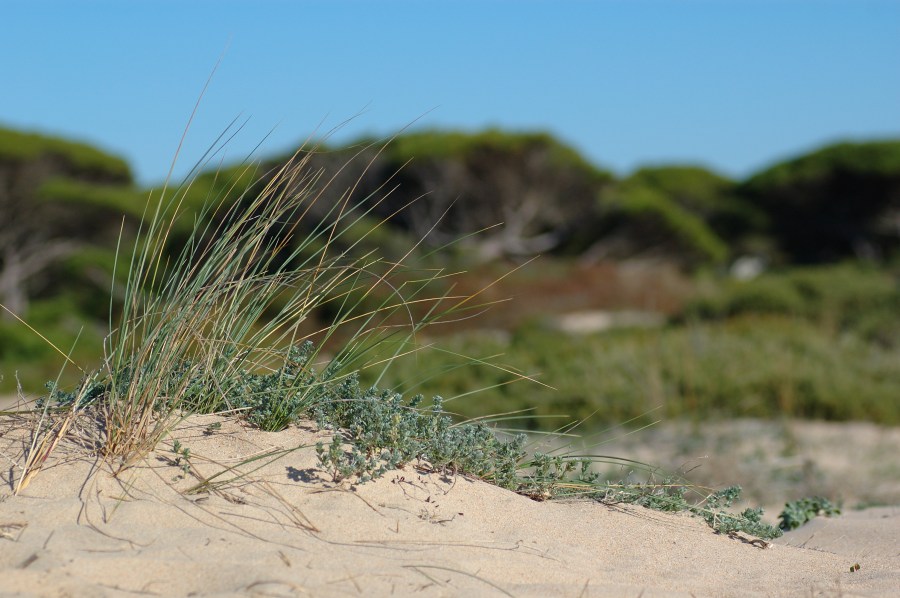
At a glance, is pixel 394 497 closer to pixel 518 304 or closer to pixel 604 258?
pixel 518 304

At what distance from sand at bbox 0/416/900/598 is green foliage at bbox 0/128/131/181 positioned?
27.0 metres

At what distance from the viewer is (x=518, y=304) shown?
18375 millimetres

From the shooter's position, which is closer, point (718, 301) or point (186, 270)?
point (186, 270)

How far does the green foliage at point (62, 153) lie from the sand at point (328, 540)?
88.5 ft

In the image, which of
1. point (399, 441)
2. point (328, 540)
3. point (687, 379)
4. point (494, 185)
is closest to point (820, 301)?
point (687, 379)

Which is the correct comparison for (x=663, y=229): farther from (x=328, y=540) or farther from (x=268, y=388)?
(x=328, y=540)

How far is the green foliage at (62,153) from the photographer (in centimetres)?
2750

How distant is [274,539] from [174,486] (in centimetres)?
42

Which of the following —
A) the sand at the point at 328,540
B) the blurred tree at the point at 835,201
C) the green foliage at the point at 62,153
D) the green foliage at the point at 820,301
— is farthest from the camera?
the blurred tree at the point at 835,201

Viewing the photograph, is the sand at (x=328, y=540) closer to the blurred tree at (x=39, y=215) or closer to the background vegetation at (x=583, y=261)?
the background vegetation at (x=583, y=261)

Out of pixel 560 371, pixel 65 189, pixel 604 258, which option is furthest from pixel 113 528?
pixel 604 258

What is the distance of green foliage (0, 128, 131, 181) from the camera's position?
27500 mm

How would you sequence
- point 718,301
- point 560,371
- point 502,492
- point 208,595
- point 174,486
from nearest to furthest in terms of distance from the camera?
point 208,595, point 174,486, point 502,492, point 560,371, point 718,301

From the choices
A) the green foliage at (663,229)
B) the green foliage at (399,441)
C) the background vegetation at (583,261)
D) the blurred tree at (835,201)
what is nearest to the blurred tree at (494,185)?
the background vegetation at (583,261)
